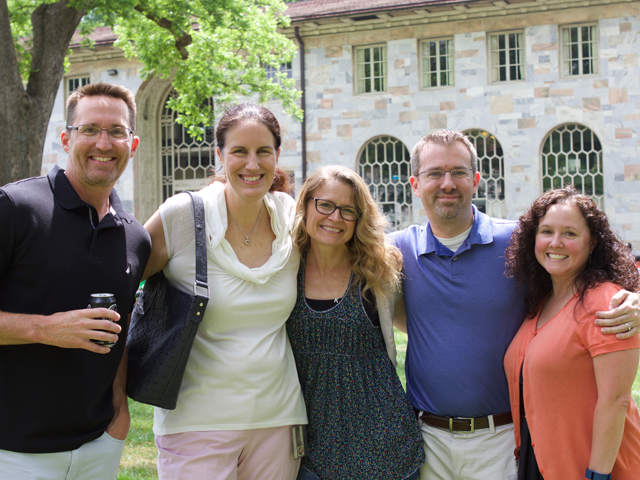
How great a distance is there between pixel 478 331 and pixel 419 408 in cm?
54

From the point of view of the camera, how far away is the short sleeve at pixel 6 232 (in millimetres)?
2434

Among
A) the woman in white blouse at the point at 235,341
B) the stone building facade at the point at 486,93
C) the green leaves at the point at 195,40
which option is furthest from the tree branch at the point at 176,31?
the woman in white blouse at the point at 235,341

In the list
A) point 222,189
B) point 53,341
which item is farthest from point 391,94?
point 53,341

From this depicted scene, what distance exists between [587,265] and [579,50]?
16564mm

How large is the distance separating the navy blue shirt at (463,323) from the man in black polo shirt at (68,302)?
5.09ft

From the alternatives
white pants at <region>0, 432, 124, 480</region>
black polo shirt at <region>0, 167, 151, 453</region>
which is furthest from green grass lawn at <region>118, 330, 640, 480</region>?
black polo shirt at <region>0, 167, 151, 453</region>

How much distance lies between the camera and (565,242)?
2.95 metres

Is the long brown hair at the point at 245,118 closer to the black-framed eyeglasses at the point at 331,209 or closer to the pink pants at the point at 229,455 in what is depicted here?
the black-framed eyeglasses at the point at 331,209

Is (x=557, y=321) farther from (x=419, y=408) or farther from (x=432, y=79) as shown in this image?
(x=432, y=79)

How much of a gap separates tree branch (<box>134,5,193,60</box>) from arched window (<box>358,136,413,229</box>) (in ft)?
26.5

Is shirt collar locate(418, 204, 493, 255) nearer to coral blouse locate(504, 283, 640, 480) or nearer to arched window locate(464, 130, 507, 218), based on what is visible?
coral blouse locate(504, 283, 640, 480)

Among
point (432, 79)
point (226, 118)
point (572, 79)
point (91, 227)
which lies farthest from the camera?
point (432, 79)

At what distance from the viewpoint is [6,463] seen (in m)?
2.51

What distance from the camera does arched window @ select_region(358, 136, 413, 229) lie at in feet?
61.0
